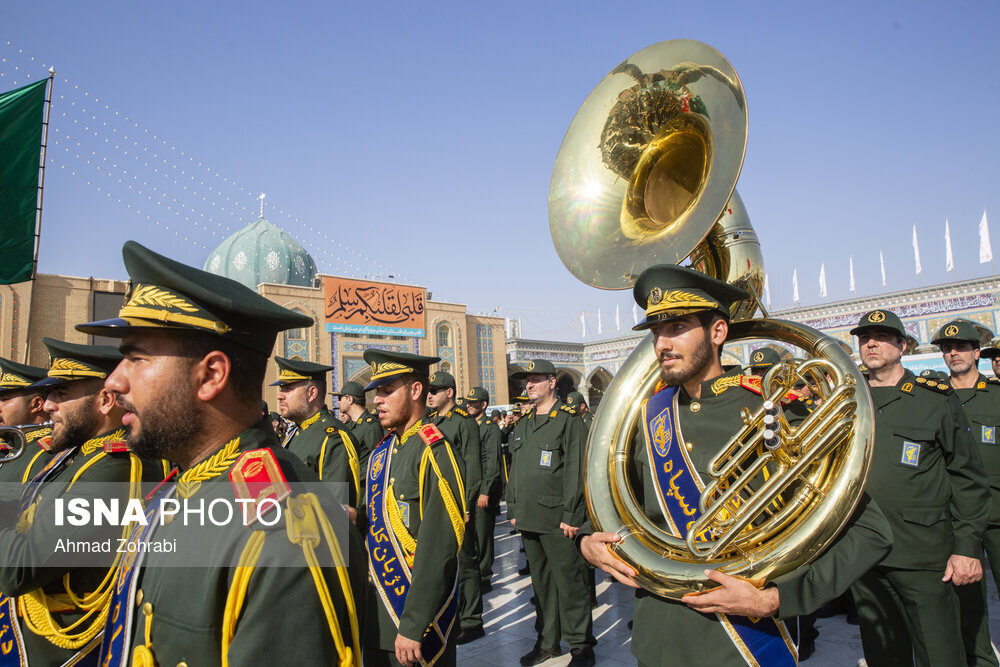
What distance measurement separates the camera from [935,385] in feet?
11.6

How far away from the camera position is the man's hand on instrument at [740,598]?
1.79m

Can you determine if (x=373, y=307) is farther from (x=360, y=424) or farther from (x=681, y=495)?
(x=681, y=495)

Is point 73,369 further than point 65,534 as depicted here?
Yes

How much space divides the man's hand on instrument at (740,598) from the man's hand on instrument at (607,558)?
28cm

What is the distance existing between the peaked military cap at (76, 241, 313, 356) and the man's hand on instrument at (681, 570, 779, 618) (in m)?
1.40

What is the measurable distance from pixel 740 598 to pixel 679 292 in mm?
1073

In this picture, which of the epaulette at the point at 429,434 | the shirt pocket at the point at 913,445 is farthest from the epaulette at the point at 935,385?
the epaulette at the point at 429,434

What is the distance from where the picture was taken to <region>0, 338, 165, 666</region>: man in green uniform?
7.65 ft

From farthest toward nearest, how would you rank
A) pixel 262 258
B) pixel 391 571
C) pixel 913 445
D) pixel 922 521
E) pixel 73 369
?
pixel 262 258
pixel 913 445
pixel 922 521
pixel 73 369
pixel 391 571

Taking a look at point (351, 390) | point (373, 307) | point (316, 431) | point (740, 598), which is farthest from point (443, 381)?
point (373, 307)

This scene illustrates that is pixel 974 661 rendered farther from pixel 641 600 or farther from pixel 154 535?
pixel 154 535

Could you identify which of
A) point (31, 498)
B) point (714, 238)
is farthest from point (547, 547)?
point (31, 498)

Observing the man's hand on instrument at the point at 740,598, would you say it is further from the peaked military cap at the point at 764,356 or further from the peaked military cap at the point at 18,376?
the peaked military cap at the point at 764,356

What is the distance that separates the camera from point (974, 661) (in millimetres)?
3645
